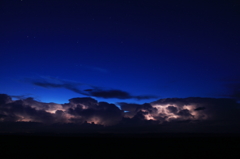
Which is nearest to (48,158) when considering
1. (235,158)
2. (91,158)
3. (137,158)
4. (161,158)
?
(91,158)

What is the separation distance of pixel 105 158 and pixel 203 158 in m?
18.6

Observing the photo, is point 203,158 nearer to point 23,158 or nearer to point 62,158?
point 62,158

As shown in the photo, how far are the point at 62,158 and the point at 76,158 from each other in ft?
8.48

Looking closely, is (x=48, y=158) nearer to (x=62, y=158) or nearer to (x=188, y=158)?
(x=62, y=158)

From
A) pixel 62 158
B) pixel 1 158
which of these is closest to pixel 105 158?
pixel 62 158

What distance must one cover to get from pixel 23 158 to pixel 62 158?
701 centimetres

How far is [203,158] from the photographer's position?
31094 millimetres

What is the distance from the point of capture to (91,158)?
31.4 m

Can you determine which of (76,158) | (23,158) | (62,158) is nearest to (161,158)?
(76,158)

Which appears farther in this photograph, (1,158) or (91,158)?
(91,158)

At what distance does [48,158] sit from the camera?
30.5 metres

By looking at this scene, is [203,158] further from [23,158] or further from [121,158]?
[23,158]

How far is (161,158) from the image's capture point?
31156mm

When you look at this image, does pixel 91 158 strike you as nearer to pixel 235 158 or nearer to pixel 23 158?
pixel 23 158
